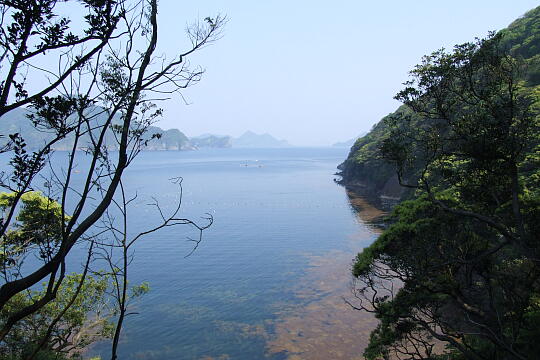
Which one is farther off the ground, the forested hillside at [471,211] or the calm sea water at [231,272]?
the forested hillside at [471,211]

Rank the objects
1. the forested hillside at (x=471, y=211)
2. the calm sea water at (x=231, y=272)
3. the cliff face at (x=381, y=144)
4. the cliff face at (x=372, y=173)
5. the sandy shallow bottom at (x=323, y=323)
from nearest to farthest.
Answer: the forested hillside at (x=471, y=211), the sandy shallow bottom at (x=323, y=323), the calm sea water at (x=231, y=272), the cliff face at (x=381, y=144), the cliff face at (x=372, y=173)

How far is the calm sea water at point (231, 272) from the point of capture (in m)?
32.3

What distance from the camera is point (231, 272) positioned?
4844cm

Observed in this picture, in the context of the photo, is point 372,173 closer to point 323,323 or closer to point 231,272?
point 231,272

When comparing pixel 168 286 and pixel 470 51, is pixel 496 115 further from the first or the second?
pixel 168 286

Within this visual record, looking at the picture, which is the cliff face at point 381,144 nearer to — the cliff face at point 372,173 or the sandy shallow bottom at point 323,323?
the cliff face at point 372,173

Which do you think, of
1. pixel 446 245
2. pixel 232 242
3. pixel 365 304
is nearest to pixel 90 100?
pixel 446 245

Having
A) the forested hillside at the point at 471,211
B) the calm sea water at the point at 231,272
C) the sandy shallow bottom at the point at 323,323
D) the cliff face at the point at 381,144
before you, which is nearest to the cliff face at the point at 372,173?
the cliff face at the point at 381,144

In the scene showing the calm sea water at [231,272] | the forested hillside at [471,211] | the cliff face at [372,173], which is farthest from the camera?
the cliff face at [372,173]

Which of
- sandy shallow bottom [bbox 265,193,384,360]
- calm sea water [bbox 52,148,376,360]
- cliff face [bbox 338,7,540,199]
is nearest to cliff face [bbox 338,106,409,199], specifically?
cliff face [bbox 338,7,540,199]

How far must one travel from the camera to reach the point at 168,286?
43.8 m

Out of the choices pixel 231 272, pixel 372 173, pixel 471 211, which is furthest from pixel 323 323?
pixel 372 173

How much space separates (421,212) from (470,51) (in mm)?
7280

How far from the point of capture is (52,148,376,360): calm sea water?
3234 centimetres
